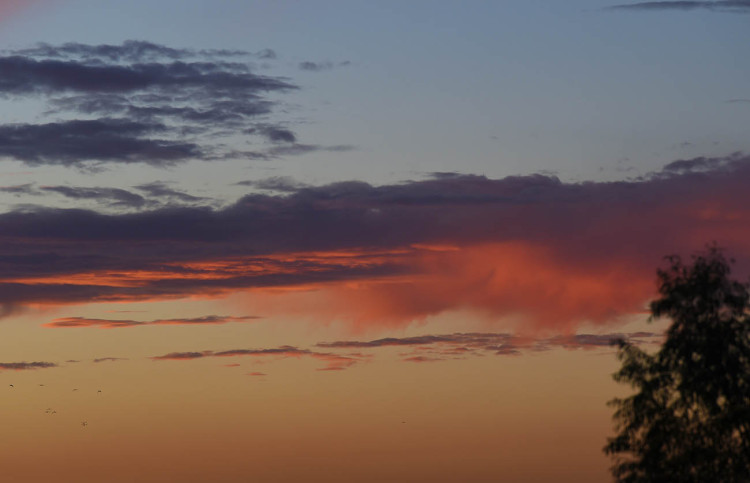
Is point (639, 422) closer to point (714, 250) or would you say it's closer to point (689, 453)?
point (689, 453)

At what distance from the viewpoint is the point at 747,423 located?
298 feet

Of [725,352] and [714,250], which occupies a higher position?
[714,250]

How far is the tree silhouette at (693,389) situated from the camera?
91750mm

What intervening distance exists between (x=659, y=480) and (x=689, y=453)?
8.09 feet

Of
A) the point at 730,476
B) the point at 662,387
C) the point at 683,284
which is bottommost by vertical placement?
the point at 730,476

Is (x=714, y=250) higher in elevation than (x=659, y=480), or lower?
higher

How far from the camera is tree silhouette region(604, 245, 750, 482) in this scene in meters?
91.8

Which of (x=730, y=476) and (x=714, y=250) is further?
(x=714, y=250)

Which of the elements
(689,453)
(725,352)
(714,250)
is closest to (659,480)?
(689,453)

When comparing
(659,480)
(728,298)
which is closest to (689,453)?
(659,480)

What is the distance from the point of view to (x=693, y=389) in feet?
307

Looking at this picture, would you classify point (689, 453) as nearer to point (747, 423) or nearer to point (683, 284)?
point (747, 423)

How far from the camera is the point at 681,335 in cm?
9494

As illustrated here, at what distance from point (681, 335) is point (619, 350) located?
3953 mm
